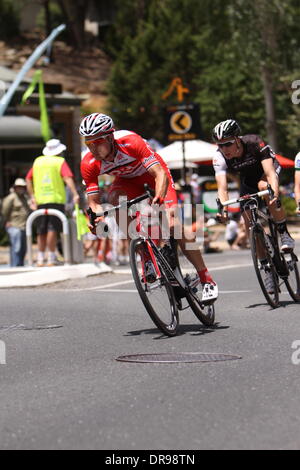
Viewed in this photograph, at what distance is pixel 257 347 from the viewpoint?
8.44 meters

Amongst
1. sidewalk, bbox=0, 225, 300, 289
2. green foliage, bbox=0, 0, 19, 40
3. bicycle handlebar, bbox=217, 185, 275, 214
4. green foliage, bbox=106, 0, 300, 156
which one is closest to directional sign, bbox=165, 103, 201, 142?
sidewalk, bbox=0, 225, 300, 289

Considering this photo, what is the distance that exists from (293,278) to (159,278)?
2896 millimetres

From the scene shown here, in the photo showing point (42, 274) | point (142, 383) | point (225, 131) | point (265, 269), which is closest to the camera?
point (142, 383)

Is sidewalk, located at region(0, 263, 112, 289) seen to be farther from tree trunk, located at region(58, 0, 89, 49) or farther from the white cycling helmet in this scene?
tree trunk, located at region(58, 0, 89, 49)

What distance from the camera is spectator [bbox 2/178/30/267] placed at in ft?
59.5

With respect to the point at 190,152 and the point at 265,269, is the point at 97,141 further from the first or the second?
the point at 190,152

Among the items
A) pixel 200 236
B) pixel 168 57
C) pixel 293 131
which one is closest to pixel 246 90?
pixel 168 57

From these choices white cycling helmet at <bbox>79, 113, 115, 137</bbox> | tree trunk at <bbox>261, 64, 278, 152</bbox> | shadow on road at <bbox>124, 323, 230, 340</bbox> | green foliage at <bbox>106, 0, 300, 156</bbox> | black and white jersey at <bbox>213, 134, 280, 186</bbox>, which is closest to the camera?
white cycling helmet at <bbox>79, 113, 115, 137</bbox>

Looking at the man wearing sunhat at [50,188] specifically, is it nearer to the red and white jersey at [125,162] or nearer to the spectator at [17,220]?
the spectator at [17,220]

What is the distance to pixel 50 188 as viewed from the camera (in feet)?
54.4

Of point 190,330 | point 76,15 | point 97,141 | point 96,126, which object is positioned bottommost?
point 190,330

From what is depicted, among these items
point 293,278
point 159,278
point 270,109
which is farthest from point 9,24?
point 159,278

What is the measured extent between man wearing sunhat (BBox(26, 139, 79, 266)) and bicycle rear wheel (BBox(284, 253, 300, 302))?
18.2 ft

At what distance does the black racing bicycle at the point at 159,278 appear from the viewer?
8.80 m
